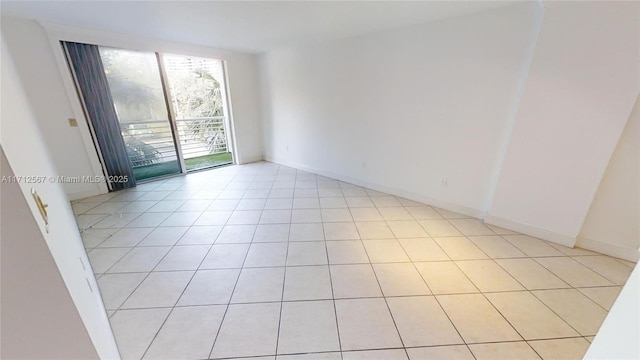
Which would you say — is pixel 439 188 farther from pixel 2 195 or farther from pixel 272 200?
pixel 2 195

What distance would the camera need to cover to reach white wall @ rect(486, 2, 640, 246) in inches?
73.7

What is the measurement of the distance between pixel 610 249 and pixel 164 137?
6225 mm

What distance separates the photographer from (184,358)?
1338 mm

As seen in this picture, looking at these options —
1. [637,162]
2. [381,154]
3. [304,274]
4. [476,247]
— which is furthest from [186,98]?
[637,162]

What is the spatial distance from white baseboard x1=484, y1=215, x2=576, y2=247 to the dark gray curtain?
5371 millimetres

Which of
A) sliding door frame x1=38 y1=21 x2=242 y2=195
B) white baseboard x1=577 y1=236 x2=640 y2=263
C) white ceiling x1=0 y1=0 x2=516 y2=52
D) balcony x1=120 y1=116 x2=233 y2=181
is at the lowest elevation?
white baseboard x1=577 y1=236 x2=640 y2=263

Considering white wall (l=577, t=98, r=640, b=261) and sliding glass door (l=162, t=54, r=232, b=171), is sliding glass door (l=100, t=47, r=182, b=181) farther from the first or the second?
white wall (l=577, t=98, r=640, b=261)

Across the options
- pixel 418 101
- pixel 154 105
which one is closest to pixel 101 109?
pixel 154 105

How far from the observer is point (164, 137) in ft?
14.2

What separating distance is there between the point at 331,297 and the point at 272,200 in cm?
199

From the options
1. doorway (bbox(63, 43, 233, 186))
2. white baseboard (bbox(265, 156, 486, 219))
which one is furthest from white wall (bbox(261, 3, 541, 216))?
doorway (bbox(63, 43, 233, 186))

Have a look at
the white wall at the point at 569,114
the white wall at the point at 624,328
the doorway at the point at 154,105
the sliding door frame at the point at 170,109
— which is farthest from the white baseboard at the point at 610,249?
the sliding door frame at the point at 170,109

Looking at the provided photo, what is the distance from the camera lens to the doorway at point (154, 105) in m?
3.49

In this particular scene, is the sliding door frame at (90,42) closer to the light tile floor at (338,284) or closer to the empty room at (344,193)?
the empty room at (344,193)
